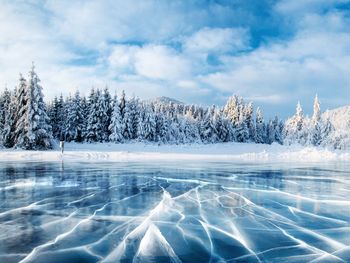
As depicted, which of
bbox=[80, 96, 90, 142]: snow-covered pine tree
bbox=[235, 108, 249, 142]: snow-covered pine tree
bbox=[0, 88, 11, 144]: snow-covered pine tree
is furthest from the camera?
bbox=[235, 108, 249, 142]: snow-covered pine tree

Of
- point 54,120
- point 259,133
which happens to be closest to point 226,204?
point 54,120

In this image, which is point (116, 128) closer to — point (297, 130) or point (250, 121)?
point (297, 130)

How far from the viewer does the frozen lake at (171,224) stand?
4.82 metres

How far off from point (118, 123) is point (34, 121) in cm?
1669

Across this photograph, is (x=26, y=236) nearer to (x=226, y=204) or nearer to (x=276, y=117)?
(x=226, y=204)

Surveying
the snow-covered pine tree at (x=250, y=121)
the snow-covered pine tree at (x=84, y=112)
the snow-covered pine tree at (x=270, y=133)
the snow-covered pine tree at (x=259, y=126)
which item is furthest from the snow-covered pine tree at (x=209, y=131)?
the snow-covered pine tree at (x=270, y=133)

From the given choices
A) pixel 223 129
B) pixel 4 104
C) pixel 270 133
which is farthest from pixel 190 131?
pixel 4 104

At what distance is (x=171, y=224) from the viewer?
651cm

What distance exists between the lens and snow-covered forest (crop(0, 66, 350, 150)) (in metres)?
35.5

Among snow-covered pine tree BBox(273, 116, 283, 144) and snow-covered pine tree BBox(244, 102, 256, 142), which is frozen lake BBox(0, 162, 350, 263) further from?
snow-covered pine tree BBox(273, 116, 283, 144)

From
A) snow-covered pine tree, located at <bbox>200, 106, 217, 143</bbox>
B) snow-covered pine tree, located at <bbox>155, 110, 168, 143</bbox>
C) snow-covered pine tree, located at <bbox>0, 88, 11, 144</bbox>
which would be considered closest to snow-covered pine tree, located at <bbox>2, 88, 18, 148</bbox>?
snow-covered pine tree, located at <bbox>0, 88, 11, 144</bbox>

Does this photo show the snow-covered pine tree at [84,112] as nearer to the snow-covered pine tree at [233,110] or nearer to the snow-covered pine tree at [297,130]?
the snow-covered pine tree at [233,110]

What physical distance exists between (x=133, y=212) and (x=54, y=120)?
51.9 meters

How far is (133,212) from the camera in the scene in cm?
745
